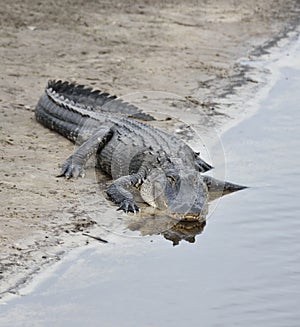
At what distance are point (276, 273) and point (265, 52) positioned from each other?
296 inches

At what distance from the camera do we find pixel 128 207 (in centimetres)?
757

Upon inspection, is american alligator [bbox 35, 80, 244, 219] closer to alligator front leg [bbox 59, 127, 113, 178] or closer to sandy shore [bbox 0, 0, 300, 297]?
alligator front leg [bbox 59, 127, 113, 178]

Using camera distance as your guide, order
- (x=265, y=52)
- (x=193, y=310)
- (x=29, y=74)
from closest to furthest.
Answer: (x=193, y=310), (x=29, y=74), (x=265, y=52)

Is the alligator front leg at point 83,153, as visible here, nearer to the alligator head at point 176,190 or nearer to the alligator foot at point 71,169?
the alligator foot at point 71,169

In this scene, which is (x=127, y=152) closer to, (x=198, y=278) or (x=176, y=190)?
(x=176, y=190)


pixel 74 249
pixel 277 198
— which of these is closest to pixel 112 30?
pixel 277 198

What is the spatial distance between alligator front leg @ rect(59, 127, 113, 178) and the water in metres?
1.21

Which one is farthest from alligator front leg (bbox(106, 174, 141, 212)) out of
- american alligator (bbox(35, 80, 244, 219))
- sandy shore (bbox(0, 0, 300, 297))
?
sandy shore (bbox(0, 0, 300, 297))

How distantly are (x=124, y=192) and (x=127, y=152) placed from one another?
2.25 ft

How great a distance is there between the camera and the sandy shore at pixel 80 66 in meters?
7.06

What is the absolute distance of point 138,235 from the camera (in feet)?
23.5

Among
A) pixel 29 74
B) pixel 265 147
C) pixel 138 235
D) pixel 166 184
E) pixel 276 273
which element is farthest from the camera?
pixel 29 74

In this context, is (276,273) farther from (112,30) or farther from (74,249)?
(112,30)

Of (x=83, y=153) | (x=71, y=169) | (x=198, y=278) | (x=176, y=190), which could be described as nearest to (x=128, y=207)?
(x=176, y=190)
